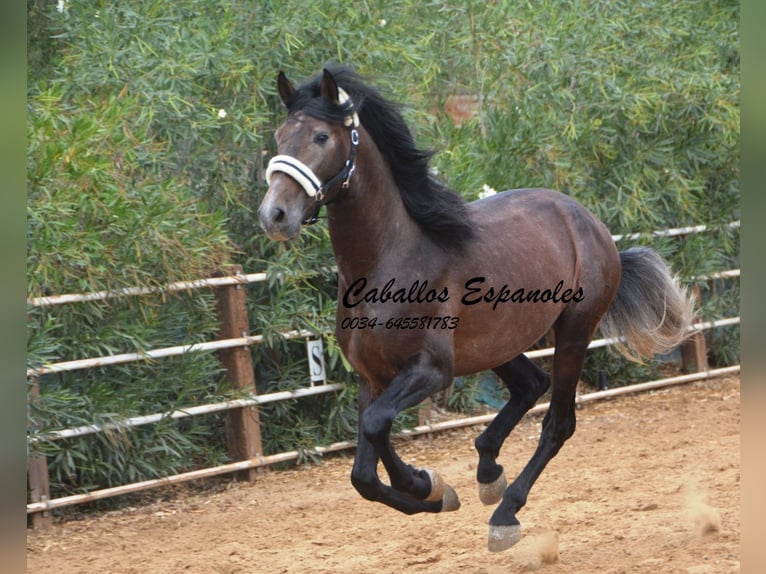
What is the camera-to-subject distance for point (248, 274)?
5938mm

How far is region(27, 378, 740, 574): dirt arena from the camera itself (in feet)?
13.3

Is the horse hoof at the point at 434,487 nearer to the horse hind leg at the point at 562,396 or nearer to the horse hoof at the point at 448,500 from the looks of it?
the horse hoof at the point at 448,500

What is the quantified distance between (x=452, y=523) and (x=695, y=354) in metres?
4.08

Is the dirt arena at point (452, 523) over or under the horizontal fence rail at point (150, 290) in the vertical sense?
under

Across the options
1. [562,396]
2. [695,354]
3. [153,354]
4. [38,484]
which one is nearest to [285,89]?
[562,396]

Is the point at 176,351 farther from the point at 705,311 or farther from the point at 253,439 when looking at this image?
the point at 705,311

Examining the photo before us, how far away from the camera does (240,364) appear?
5.64 m

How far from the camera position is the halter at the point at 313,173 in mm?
3156

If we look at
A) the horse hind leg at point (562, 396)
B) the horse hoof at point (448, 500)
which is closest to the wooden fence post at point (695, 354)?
the horse hind leg at point (562, 396)

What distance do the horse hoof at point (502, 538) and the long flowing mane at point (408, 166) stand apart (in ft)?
3.85

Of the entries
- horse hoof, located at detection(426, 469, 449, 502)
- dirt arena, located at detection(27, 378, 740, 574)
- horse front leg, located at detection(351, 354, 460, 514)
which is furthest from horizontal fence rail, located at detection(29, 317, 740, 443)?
horse front leg, located at detection(351, 354, 460, 514)
